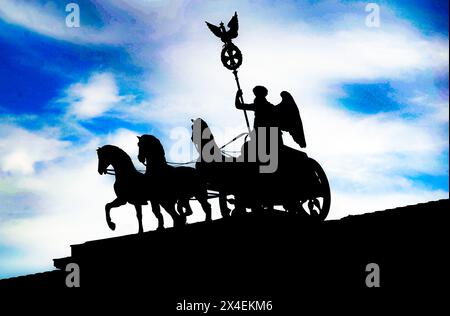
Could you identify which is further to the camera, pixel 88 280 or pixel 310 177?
pixel 88 280

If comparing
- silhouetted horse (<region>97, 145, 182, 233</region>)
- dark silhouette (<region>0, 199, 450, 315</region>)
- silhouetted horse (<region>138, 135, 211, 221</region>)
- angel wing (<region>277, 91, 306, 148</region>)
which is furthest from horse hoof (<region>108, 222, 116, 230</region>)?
angel wing (<region>277, 91, 306, 148</region>)

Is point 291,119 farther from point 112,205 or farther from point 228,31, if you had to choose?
point 112,205

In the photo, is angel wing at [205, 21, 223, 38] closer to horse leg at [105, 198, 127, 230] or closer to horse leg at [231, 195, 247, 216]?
horse leg at [231, 195, 247, 216]

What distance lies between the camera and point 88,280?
35.9 ft

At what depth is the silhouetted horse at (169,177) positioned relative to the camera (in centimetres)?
1157

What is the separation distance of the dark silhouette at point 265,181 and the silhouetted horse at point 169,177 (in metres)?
1.68

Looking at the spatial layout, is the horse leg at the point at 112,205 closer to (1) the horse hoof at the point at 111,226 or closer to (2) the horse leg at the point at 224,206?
(1) the horse hoof at the point at 111,226

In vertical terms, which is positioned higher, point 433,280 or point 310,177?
point 310,177

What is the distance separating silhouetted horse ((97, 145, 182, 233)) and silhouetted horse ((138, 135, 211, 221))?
0.55 feet

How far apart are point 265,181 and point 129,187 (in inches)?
135
